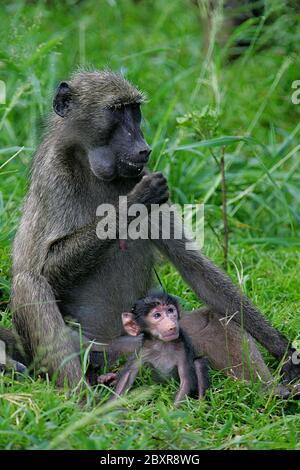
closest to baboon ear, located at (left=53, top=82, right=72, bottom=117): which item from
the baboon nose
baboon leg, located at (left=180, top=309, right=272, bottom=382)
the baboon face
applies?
the baboon face

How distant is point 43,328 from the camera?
Answer: 184 inches

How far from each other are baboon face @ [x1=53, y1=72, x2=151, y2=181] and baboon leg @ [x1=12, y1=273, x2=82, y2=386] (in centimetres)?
65

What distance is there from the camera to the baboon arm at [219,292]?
5.03 m

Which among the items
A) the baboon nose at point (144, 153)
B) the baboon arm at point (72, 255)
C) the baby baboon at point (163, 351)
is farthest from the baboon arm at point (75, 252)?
the baby baboon at point (163, 351)

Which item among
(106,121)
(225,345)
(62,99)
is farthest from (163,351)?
(62,99)

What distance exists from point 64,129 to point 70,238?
0.62 metres

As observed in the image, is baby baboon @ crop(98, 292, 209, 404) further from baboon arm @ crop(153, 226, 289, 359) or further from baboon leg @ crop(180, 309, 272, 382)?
baboon arm @ crop(153, 226, 289, 359)

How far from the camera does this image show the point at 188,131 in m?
7.00

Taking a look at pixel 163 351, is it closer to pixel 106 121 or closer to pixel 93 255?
pixel 93 255

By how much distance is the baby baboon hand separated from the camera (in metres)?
4.57

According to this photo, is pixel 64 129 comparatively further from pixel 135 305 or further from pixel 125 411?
pixel 125 411

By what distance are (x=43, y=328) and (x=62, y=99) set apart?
1220mm

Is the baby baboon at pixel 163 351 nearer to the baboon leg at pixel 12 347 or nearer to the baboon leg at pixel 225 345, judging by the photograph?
the baboon leg at pixel 225 345
